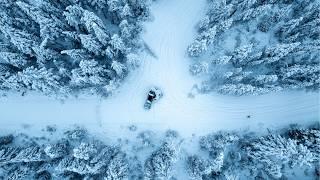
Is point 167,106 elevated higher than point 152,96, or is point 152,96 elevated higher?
point 152,96

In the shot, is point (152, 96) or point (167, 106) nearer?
point (152, 96)

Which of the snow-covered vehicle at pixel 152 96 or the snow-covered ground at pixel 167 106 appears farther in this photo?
the snow-covered ground at pixel 167 106

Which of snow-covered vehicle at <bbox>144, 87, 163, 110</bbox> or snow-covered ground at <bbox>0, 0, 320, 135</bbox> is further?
snow-covered ground at <bbox>0, 0, 320, 135</bbox>

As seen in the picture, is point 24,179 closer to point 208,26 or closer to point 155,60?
point 155,60
